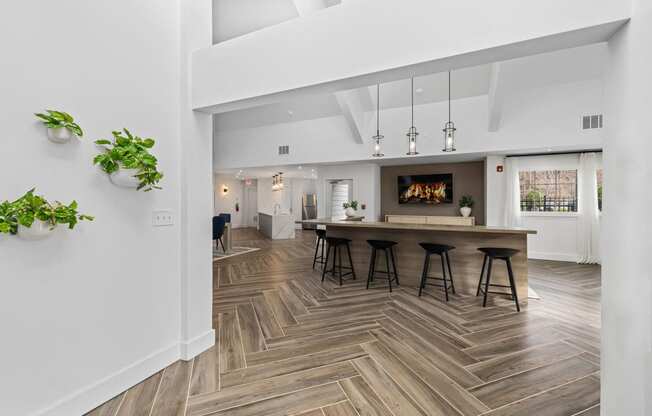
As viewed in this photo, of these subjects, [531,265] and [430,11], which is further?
[531,265]

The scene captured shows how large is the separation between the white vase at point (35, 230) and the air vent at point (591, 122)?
7.35 meters

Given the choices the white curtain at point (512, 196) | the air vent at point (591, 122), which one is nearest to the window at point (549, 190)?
the white curtain at point (512, 196)

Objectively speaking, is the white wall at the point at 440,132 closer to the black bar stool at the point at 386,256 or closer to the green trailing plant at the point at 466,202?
the green trailing plant at the point at 466,202

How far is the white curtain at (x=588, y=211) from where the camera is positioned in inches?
231

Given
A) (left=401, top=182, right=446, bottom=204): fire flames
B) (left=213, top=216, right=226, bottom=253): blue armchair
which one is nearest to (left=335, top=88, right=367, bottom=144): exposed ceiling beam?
(left=401, top=182, right=446, bottom=204): fire flames

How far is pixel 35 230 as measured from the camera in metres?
1.43

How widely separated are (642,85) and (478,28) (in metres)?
0.76

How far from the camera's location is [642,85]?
4.23ft

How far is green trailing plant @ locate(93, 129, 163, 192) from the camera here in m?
1.82

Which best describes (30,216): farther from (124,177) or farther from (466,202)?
(466,202)

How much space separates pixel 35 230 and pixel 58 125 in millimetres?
574

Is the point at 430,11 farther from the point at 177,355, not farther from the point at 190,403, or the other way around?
the point at 177,355

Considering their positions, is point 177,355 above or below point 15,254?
below

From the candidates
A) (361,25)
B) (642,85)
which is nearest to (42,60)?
(361,25)
